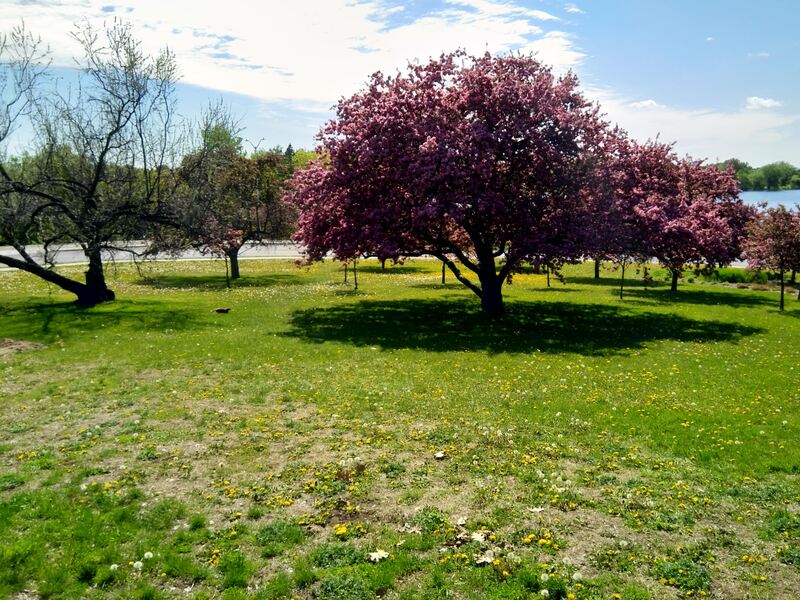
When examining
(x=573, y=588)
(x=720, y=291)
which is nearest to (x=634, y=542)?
(x=573, y=588)

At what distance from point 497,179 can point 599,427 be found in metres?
17.5

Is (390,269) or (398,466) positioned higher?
(390,269)

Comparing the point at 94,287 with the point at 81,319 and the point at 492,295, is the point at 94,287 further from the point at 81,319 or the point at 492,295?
the point at 492,295

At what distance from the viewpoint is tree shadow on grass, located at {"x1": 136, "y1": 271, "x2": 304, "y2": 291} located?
43528 millimetres

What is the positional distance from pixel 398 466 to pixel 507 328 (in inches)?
680

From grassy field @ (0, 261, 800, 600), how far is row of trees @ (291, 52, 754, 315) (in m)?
6.30

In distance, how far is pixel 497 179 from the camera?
93.1ft

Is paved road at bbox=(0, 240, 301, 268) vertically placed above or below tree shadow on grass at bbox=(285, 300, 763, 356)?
above

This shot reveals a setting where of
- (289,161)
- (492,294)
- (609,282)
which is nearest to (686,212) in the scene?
(492,294)

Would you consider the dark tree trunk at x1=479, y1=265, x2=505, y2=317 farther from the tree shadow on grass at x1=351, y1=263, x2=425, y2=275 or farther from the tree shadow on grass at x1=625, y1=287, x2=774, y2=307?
the tree shadow on grass at x1=351, y1=263, x2=425, y2=275

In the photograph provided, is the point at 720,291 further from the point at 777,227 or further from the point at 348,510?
the point at 348,510

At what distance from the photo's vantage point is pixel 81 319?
90.5ft

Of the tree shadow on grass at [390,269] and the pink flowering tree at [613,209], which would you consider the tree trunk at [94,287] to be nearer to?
the pink flowering tree at [613,209]

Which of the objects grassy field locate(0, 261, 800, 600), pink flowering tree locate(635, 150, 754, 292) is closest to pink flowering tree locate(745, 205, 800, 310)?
pink flowering tree locate(635, 150, 754, 292)
